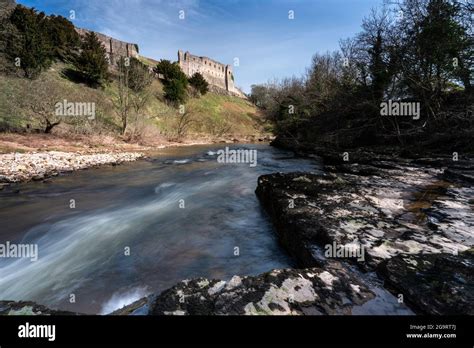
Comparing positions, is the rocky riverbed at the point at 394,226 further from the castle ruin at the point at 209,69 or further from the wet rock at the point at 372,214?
the castle ruin at the point at 209,69

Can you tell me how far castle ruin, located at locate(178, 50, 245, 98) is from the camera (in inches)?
2408

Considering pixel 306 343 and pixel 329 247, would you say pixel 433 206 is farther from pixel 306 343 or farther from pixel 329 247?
pixel 306 343

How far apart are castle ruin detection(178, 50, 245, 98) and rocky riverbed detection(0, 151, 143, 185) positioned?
164ft

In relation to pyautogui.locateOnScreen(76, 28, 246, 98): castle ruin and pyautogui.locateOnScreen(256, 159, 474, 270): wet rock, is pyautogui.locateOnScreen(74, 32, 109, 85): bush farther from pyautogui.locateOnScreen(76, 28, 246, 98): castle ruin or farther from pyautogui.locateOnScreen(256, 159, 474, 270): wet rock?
pyautogui.locateOnScreen(256, 159, 474, 270): wet rock

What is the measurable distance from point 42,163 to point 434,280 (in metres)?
14.5

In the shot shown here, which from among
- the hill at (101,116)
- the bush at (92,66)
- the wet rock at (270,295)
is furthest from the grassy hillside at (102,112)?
the wet rock at (270,295)

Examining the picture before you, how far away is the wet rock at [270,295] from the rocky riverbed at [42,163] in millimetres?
9993

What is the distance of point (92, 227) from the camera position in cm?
600

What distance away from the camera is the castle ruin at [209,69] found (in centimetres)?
6116

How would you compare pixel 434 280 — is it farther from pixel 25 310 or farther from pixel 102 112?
pixel 102 112

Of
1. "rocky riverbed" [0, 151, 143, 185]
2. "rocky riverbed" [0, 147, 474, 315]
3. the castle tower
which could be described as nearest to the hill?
"rocky riverbed" [0, 151, 143, 185]

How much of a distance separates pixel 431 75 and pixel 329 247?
13.2 meters

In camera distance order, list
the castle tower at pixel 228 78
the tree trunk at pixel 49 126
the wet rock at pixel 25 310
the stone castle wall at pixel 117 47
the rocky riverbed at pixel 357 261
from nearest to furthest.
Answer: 1. the rocky riverbed at pixel 357 261
2. the wet rock at pixel 25 310
3. the tree trunk at pixel 49 126
4. the stone castle wall at pixel 117 47
5. the castle tower at pixel 228 78

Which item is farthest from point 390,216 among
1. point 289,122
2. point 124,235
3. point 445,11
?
point 289,122
